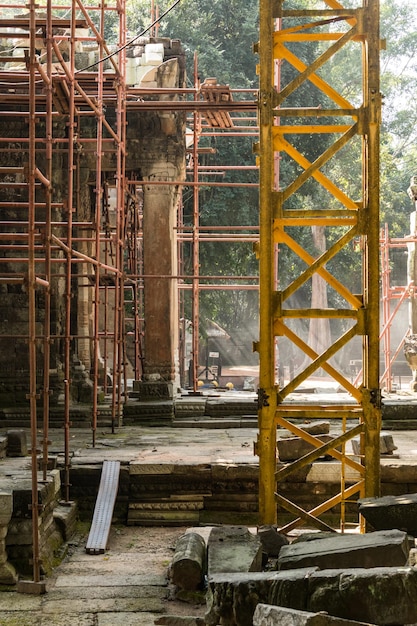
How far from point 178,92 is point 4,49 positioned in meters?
3.25

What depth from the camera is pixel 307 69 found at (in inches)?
298

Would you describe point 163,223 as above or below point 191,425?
above

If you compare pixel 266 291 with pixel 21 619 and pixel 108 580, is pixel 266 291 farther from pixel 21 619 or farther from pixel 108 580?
pixel 21 619

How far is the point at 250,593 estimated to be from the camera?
17.7 ft

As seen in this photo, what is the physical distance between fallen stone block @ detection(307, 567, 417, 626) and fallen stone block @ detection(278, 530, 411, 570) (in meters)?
0.61

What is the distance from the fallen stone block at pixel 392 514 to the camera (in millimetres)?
6887

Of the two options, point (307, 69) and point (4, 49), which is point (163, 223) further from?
point (307, 69)

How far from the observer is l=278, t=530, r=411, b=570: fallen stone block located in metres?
5.76

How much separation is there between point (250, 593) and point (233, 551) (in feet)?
3.39

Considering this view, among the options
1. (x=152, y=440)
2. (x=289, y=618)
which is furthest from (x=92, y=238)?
(x=289, y=618)

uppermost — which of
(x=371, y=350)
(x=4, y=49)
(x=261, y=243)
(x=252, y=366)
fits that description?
(x=4, y=49)

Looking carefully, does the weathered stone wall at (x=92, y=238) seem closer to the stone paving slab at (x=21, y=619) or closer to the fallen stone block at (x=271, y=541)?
the fallen stone block at (x=271, y=541)

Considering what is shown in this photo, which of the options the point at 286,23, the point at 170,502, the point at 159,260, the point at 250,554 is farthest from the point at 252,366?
the point at 250,554

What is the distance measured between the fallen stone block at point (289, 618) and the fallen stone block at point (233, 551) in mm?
978
